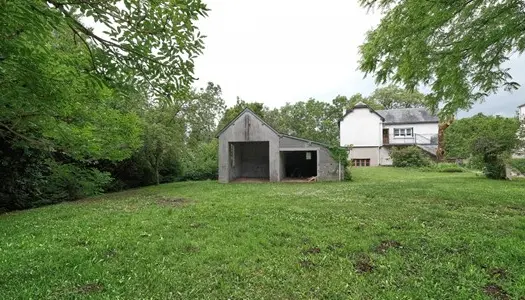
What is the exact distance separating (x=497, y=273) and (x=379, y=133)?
33053mm

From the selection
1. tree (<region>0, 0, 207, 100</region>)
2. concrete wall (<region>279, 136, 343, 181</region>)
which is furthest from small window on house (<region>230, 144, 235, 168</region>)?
tree (<region>0, 0, 207, 100</region>)

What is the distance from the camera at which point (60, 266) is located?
4727 mm

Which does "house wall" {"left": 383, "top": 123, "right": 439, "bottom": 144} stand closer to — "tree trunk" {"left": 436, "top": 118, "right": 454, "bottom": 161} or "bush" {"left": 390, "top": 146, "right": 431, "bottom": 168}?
"tree trunk" {"left": 436, "top": 118, "right": 454, "bottom": 161}

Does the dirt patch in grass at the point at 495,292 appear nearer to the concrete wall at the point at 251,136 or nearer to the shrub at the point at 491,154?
the shrub at the point at 491,154

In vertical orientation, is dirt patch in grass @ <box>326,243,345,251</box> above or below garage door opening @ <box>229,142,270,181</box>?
below

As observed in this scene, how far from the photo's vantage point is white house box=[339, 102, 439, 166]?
3581cm

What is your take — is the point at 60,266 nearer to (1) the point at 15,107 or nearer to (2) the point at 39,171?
(1) the point at 15,107

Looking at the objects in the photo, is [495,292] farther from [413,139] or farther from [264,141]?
[413,139]

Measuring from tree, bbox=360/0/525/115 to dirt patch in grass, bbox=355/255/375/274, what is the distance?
5.45 metres

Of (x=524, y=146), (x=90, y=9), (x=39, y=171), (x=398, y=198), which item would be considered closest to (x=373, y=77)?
(x=398, y=198)

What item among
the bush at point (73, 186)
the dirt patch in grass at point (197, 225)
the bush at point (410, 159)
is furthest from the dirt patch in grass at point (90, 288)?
the bush at point (410, 159)

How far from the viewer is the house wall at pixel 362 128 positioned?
35.8 meters

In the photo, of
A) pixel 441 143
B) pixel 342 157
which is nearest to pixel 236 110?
pixel 342 157

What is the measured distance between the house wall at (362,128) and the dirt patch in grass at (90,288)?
35.1 metres
